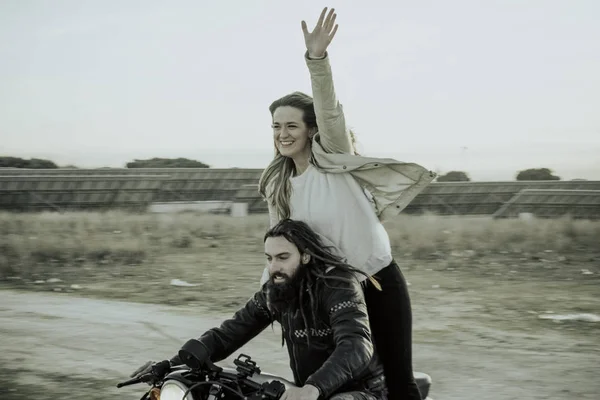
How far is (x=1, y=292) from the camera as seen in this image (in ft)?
33.1

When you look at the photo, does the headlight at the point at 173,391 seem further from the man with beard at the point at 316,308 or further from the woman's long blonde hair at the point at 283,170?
the woman's long blonde hair at the point at 283,170

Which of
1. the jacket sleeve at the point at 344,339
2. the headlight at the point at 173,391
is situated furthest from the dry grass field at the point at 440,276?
the headlight at the point at 173,391

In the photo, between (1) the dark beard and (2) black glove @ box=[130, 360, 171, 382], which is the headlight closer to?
(2) black glove @ box=[130, 360, 171, 382]

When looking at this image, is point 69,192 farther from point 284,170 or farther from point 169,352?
point 284,170

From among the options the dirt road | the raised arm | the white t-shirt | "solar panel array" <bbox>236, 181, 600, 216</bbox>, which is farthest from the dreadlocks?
"solar panel array" <bbox>236, 181, 600, 216</bbox>

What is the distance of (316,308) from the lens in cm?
285

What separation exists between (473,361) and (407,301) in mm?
3906

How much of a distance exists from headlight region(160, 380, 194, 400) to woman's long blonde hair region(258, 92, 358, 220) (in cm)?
90

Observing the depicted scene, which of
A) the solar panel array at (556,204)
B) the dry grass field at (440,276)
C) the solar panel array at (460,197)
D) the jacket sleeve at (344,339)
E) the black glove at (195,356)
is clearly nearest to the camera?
the jacket sleeve at (344,339)

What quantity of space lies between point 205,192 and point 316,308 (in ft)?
80.3

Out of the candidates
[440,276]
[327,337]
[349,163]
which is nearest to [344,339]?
[327,337]

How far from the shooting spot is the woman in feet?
10.1

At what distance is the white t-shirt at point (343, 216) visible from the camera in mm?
3100

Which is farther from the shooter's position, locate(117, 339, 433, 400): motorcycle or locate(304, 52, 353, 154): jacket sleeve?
locate(304, 52, 353, 154): jacket sleeve
